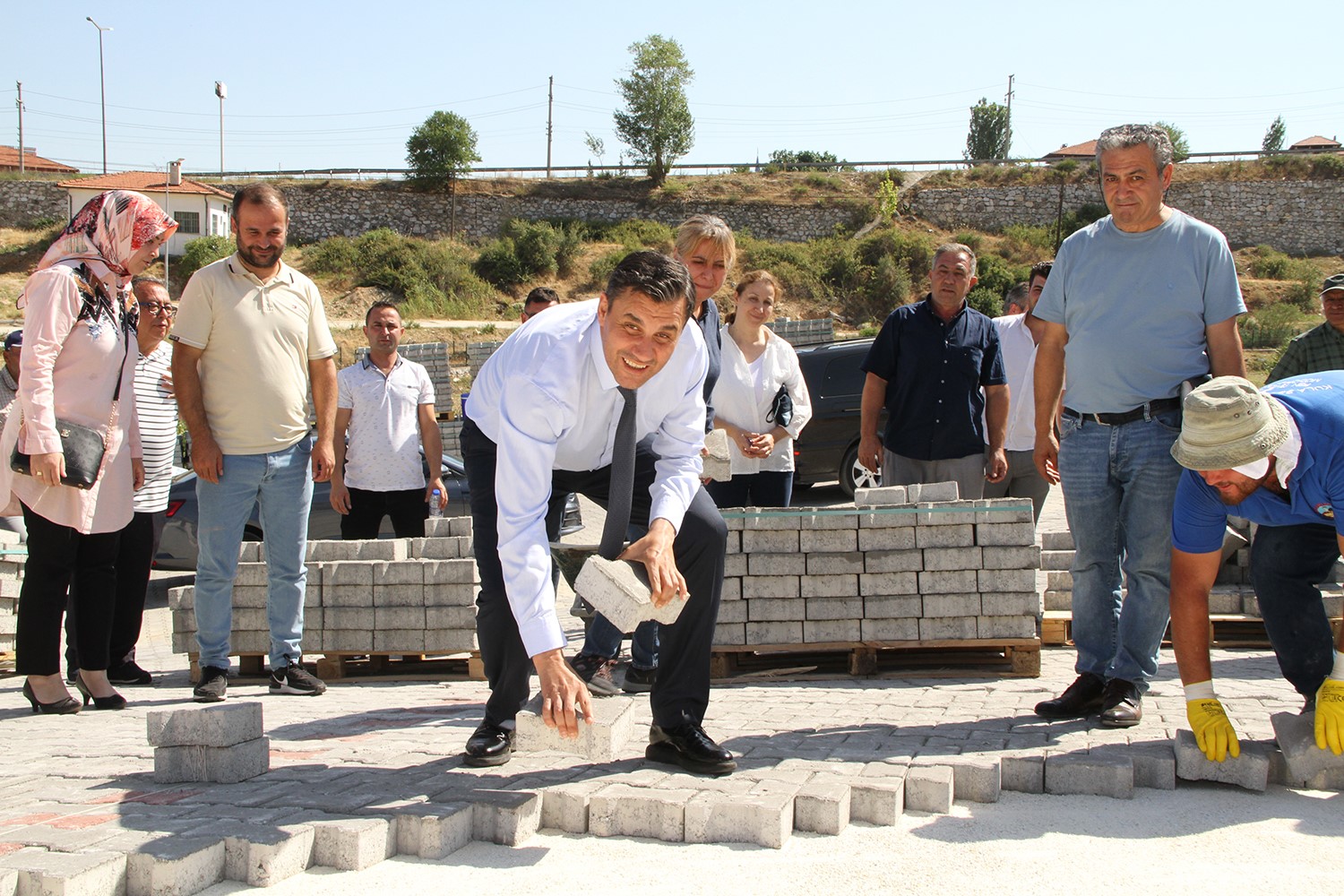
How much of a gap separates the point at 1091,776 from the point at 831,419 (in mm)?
9529

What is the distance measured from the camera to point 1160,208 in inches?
162

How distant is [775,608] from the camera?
5152 millimetres

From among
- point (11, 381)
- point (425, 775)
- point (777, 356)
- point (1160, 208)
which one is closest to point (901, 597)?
point (777, 356)

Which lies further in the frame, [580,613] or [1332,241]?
[1332,241]

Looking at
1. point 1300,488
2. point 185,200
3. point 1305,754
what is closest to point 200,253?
point 185,200

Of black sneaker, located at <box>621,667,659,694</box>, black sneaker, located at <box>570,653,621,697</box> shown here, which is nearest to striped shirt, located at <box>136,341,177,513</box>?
black sneaker, located at <box>570,653,621,697</box>

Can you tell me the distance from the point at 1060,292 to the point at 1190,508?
1.21 m

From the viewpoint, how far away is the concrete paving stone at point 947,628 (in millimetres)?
5000

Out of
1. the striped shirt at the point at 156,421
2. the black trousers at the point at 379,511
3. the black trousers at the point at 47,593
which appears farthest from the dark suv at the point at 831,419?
the black trousers at the point at 47,593

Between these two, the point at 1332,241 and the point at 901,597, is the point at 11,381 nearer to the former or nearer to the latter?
the point at 901,597

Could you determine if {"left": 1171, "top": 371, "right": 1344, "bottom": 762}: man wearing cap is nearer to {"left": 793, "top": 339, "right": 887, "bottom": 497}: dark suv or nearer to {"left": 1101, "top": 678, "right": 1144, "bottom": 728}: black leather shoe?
{"left": 1101, "top": 678, "right": 1144, "bottom": 728}: black leather shoe

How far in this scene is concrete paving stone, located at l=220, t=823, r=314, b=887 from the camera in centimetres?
268

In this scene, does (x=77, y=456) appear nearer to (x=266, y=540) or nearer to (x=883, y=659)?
(x=266, y=540)

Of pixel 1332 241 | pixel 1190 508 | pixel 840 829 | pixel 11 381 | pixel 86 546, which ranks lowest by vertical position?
pixel 840 829
